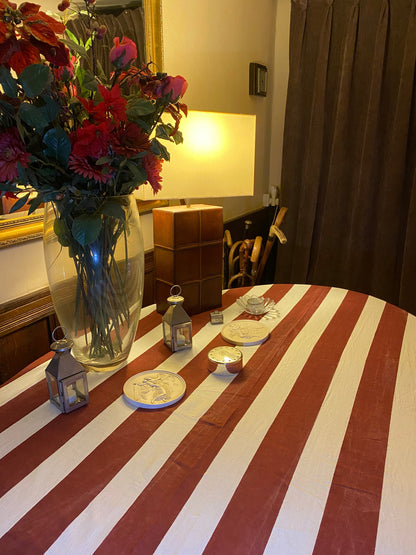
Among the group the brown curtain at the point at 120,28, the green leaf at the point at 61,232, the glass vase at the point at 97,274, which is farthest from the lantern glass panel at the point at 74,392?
the brown curtain at the point at 120,28

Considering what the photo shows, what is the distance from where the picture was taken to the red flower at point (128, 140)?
67 centimetres

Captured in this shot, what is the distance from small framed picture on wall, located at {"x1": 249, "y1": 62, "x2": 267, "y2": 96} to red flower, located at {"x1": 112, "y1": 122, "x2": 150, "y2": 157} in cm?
181

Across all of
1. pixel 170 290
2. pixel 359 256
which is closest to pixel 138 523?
pixel 170 290

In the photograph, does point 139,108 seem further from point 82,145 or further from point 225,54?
point 225,54

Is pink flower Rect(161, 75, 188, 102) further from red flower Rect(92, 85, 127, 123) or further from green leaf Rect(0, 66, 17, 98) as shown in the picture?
green leaf Rect(0, 66, 17, 98)

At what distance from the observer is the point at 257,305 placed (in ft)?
3.91

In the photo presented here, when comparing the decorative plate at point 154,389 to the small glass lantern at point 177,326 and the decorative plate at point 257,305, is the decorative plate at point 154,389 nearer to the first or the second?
the small glass lantern at point 177,326

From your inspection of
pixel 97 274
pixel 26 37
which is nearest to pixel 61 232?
pixel 97 274

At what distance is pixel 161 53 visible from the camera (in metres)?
1.49

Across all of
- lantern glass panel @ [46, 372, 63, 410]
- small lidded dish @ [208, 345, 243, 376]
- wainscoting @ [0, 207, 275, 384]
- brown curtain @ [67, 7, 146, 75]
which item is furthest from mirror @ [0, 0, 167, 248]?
small lidded dish @ [208, 345, 243, 376]

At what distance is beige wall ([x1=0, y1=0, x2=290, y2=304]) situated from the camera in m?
1.14

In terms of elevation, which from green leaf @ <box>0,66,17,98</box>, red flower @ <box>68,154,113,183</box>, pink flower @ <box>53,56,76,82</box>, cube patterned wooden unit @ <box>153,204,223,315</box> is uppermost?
pink flower @ <box>53,56,76,82</box>

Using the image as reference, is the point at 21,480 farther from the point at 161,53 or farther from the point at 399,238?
the point at 399,238

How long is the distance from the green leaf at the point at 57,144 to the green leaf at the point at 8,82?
0.07 meters
